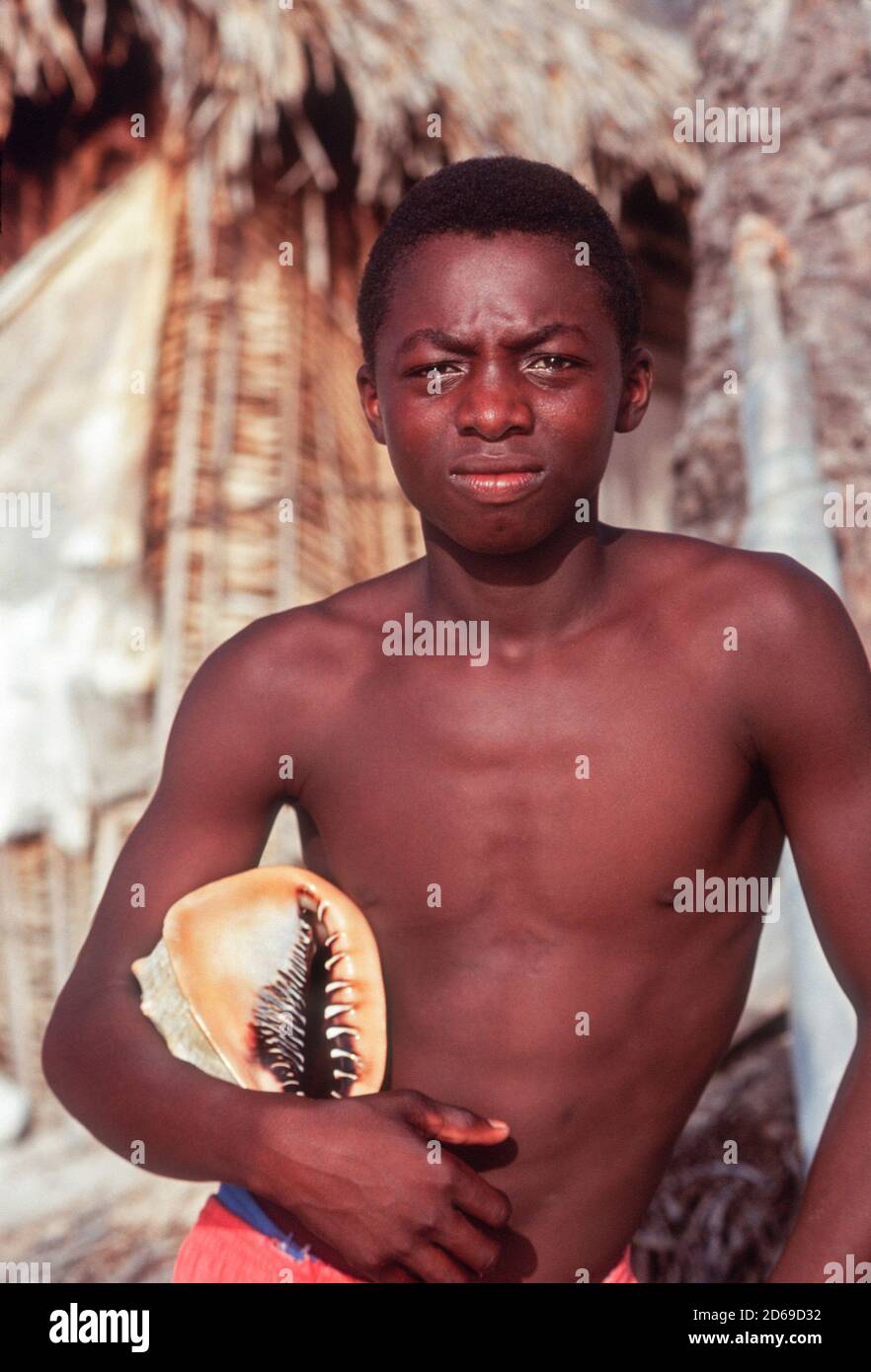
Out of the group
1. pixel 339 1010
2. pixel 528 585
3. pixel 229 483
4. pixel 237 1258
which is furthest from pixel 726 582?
pixel 229 483

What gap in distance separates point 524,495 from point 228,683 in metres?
0.35

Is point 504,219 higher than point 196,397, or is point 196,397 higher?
point 196,397

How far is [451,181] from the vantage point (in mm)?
1298

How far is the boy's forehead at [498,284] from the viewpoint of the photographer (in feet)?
3.95

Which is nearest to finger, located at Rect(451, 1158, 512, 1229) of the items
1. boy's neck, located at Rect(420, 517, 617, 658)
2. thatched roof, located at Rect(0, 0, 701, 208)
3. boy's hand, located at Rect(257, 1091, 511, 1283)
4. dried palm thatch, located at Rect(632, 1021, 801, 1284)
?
boy's hand, located at Rect(257, 1091, 511, 1283)

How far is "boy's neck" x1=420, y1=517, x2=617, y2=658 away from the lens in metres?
1.32

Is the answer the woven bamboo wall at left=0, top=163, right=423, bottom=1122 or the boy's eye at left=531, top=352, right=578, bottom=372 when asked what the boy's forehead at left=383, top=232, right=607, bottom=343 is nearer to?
the boy's eye at left=531, top=352, right=578, bottom=372

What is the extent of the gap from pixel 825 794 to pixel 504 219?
56 centimetres

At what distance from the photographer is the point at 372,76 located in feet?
8.05

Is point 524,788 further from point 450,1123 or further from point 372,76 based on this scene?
point 372,76

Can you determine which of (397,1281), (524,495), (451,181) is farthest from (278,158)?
(397,1281)

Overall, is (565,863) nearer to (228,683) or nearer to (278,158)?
(228,683)

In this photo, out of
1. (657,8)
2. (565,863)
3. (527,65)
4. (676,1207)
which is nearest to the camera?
(565,863)

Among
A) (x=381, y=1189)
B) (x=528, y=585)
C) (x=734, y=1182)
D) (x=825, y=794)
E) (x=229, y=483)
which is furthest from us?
(x=229, y=483)
